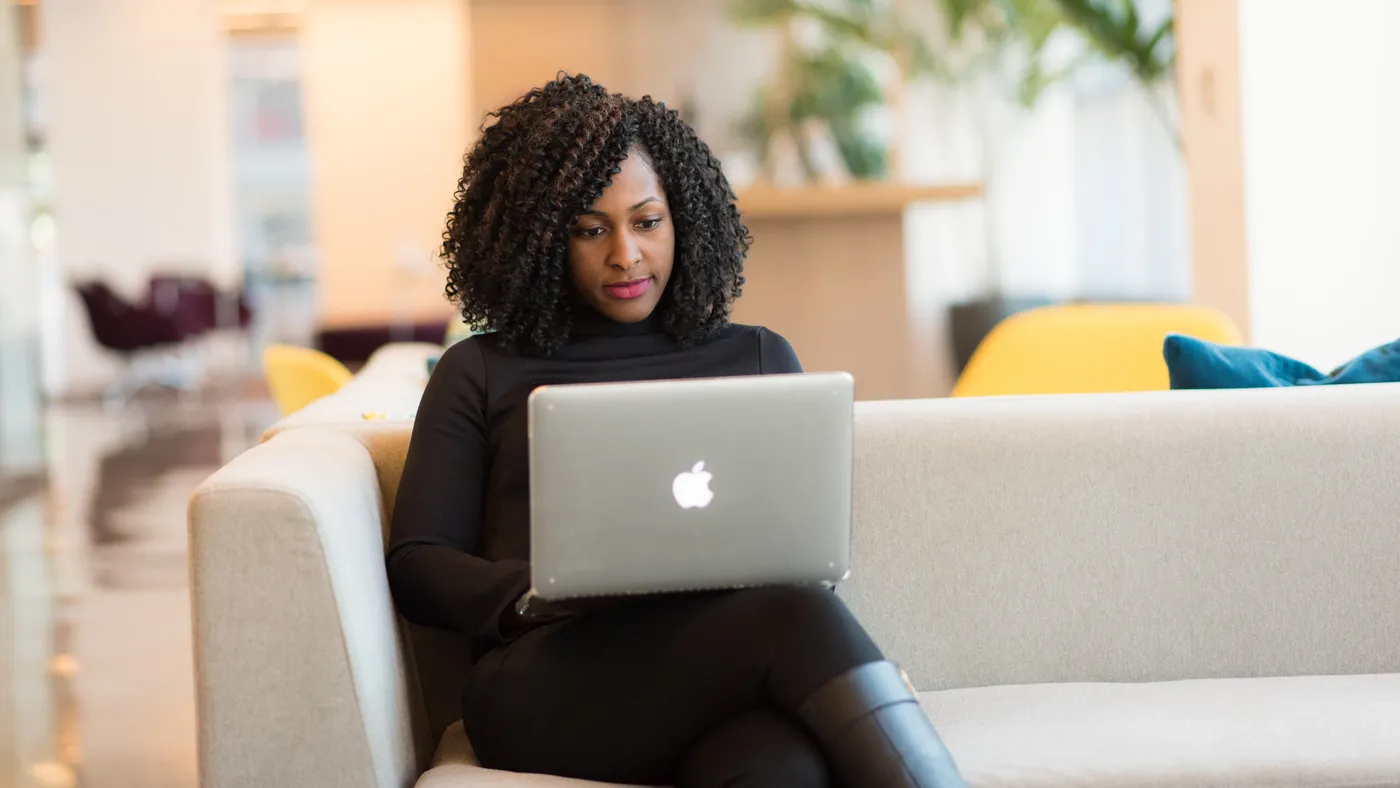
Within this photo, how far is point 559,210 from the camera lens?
6.61ft

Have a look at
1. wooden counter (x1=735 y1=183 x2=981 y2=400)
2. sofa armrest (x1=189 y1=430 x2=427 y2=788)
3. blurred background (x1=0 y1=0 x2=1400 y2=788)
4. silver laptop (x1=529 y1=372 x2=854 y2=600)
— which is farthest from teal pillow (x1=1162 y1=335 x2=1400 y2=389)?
wooden counter (x1=735 y1=183 x2=981 y2=400)

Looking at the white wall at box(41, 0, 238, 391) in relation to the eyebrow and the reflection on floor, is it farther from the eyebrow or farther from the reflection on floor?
the eyebrow

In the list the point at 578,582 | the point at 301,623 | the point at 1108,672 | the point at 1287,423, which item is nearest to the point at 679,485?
the point at 578,582

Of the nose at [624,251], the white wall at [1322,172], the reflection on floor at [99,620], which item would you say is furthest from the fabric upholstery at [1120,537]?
the white wall at [1322,172]

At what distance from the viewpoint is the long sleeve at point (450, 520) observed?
1760mm

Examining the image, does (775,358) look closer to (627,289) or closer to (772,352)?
(772,352)

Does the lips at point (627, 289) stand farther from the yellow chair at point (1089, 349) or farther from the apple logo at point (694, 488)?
the yellow chair at point (1089, 349)

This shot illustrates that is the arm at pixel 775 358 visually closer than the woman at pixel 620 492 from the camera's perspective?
No

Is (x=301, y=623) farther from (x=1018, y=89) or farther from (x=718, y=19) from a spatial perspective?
(x=718, y=19)

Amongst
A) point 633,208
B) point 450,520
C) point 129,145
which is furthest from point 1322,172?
point 129,145

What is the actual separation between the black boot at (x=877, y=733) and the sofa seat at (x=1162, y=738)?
0.49ft

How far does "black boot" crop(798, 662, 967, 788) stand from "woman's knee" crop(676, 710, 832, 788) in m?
0.02

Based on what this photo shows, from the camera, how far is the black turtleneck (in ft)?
5.83

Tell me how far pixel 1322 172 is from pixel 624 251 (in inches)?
136
